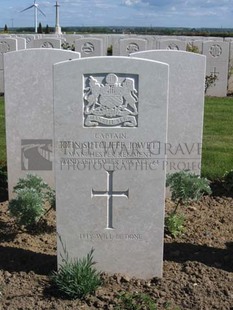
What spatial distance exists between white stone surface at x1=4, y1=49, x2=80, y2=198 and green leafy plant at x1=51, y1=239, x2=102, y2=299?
217cm

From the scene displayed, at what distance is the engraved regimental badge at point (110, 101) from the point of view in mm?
3543

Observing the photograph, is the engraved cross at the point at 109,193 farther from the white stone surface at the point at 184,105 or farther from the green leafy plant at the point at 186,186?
the white stone surface at the point at 184,105

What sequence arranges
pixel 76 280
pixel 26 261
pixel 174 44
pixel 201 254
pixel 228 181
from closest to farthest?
pixel 76 280 → pixel 26 261 → pixel 201 254 → pixel 228 181 → pixel 174 44

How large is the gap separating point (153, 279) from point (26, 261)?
106 centimetres

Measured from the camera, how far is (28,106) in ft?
17.8

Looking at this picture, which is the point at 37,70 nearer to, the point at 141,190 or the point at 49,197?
the point at 49,197

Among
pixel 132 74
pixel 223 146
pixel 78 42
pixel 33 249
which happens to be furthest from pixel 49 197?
pixel 78 42

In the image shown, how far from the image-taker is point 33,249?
174 inches

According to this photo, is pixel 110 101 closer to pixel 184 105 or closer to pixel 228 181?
pixel 184 105

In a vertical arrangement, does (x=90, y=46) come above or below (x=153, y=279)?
above

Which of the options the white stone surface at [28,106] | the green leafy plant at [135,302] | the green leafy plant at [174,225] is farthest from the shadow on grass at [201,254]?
the white stone surface at [28,106]

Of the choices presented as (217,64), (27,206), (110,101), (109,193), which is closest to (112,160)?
(109,193)

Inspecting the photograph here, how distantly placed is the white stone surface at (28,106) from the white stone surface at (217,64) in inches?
384

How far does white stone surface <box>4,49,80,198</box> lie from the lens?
17.4 ft
